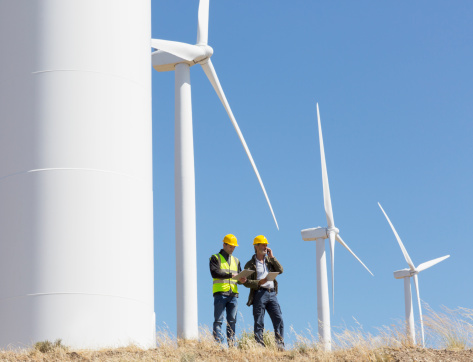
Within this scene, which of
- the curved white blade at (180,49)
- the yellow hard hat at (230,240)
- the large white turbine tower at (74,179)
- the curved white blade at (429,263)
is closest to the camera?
the large white turbine tower at (74,179)

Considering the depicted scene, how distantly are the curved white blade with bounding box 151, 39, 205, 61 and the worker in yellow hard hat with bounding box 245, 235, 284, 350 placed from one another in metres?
11.1

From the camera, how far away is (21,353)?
13.8 metres

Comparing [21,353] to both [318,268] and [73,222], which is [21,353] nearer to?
[73,222]

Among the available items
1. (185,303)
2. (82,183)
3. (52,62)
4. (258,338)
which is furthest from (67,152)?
(185,303)

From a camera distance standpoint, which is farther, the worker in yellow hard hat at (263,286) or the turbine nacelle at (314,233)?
the turbine nacelle at (314,233)

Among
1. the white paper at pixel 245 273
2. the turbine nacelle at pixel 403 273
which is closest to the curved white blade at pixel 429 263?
the turbine nacelle at pixel 403 273

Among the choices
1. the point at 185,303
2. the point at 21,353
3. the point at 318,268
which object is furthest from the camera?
the point at 318,268

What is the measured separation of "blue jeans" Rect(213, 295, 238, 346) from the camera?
55.6 feet

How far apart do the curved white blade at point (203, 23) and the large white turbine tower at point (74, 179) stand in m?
11.6

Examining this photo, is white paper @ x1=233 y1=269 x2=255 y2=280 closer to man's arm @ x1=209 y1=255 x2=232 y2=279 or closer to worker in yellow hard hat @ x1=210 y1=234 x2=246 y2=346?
worker in yellow hard hat @ x1=210 y1=234 x2=246 y2=346

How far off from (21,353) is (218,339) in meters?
4.14

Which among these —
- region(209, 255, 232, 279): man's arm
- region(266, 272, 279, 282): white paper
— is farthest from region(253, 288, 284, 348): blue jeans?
region(209, 255, 232, 279): man's arm

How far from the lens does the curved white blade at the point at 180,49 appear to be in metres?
26.6

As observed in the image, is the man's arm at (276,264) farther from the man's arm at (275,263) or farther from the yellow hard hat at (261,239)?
the yellow hard hat at (261,239)
